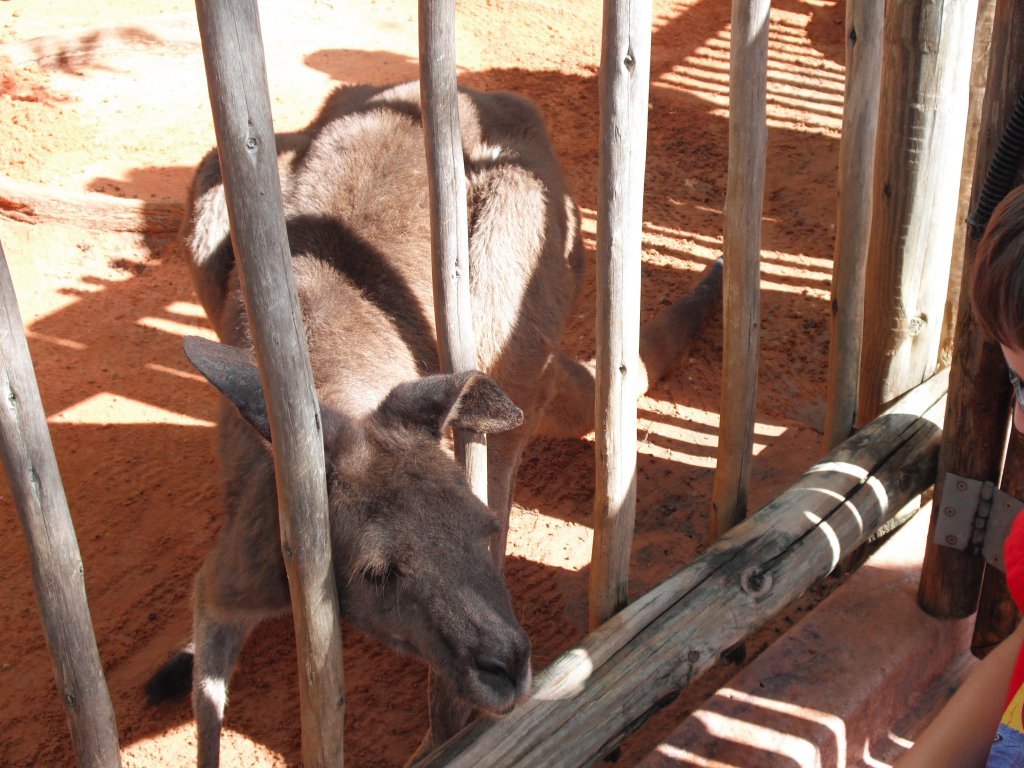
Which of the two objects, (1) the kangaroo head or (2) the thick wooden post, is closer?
(1) the kangaroo head

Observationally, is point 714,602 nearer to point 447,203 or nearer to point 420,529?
point 420,529

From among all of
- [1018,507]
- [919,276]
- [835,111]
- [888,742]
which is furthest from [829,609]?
[835,111]

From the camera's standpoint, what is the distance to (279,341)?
6.29 ft

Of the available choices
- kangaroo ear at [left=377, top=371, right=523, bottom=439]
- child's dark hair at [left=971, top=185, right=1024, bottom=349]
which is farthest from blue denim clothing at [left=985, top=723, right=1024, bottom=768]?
kangaroo ear at [left=377, top=371, right=523, bottom=439]

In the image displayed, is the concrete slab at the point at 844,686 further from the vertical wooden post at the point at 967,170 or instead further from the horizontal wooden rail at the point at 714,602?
the vertical wooden post at the point at 967,170

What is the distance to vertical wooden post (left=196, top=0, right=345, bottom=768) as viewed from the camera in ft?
5.56

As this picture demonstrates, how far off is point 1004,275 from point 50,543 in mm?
1806

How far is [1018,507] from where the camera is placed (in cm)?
295

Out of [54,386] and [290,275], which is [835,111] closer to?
[54,386]

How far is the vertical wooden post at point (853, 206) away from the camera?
2922 mm

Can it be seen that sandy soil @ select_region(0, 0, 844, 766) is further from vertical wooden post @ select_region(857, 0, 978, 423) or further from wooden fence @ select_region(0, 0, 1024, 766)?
vertical wooden post @ select_region(857, 0, 978, 423)

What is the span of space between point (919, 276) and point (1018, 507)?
2.60ft

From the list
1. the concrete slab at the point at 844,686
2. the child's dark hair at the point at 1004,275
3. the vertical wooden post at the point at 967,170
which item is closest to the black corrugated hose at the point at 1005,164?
the child's dark hair at the point at 1004,275

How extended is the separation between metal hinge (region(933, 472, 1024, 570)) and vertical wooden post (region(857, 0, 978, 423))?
20.9 inches
